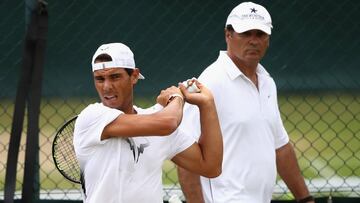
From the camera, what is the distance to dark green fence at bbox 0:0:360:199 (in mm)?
6410

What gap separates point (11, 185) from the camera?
3340 mm

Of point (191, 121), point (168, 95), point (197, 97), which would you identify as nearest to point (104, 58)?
point (168, 95)

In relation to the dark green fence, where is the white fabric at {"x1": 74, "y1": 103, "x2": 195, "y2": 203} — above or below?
below

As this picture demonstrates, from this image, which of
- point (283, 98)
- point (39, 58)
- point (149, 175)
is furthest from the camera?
point (283, 98)

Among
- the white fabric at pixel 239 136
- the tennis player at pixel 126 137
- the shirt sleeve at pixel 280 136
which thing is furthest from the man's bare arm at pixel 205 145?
the shirt sleeve at pixel 280 136

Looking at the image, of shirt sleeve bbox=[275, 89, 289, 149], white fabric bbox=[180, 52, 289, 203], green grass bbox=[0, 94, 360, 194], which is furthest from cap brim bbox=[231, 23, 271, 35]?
green grass bbox=[0, 94, 360, 194]

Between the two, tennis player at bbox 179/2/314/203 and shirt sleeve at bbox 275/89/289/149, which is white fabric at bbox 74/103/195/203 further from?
shirt sleeve at bbox 275/89/289/149

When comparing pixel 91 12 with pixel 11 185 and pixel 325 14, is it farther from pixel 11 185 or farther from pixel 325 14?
pixel 11 185

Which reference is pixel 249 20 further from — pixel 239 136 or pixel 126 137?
pixel 126 137

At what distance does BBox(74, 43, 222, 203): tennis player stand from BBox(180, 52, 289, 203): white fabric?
679 millimetres

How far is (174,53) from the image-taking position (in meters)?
6.57

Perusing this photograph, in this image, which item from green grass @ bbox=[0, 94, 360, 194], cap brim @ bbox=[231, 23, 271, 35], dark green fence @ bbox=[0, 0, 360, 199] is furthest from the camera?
green grass @ bbox=[0, 94, 360, 194]

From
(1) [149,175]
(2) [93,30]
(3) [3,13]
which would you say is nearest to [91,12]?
(2) [93,30]

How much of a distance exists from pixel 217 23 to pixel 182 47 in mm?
270
